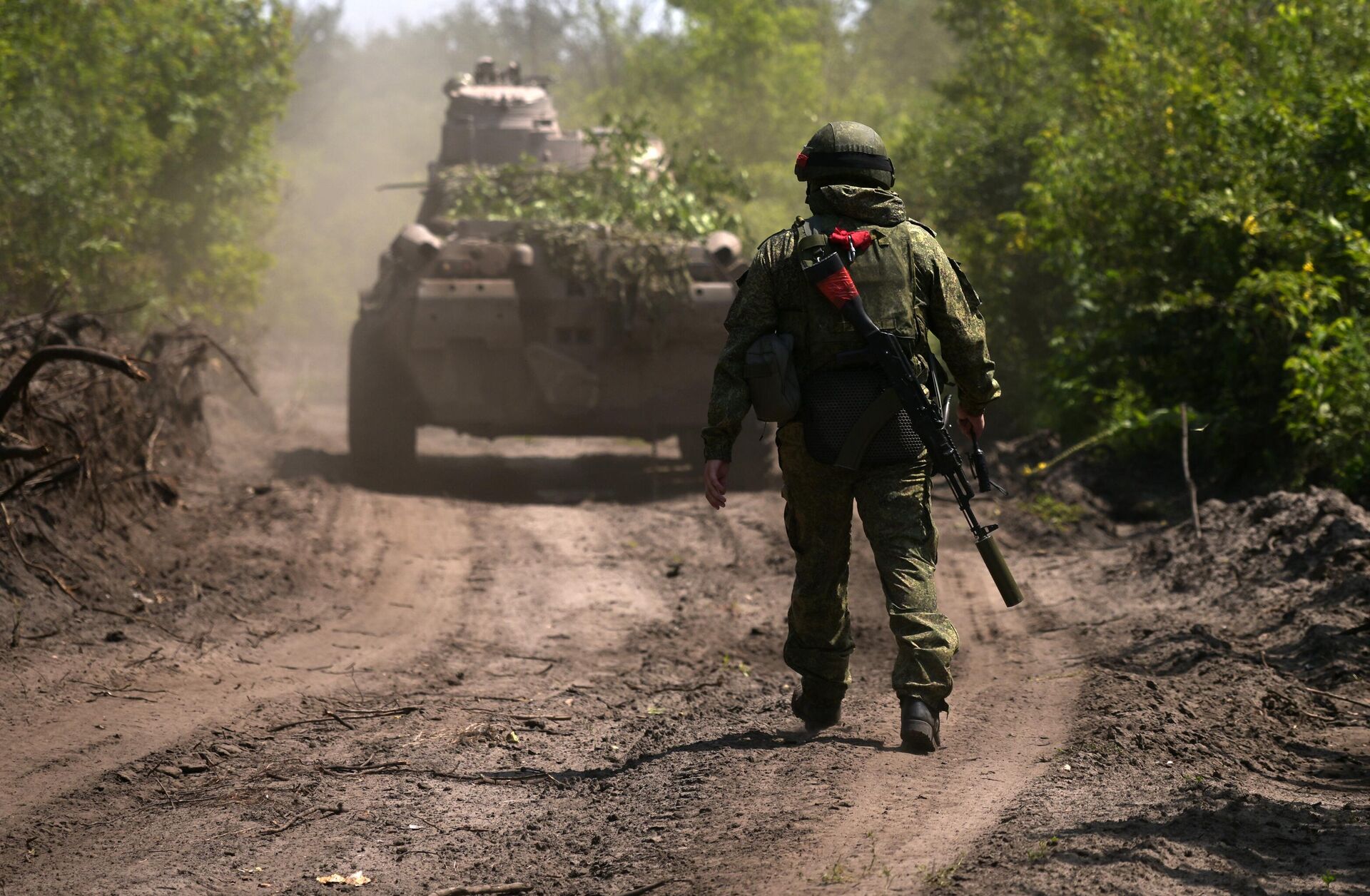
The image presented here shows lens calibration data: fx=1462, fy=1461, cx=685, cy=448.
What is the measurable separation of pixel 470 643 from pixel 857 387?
2.80 metres

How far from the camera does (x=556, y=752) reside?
4.59 m

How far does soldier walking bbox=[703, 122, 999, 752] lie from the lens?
418 centimetres

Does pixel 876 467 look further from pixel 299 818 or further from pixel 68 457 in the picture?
pixel 68 457

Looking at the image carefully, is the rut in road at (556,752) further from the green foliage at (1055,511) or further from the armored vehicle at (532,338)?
the armored vehicle at (532,338)

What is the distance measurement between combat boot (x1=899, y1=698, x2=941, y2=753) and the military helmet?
4.95ft

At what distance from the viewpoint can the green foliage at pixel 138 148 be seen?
10.4 m

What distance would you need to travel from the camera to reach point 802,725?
4664 mm

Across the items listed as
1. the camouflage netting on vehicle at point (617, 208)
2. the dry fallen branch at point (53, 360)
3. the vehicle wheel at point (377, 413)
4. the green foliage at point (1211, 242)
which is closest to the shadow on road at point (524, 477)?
the vehicle wheel at point (377, 413)

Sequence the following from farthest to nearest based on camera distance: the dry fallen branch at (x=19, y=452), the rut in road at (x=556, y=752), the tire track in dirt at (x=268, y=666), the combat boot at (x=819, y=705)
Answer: the dry fallen branch at (x=19, y=452)
the combat boot at (x=819, y=705)
the tire track in dirt at (x=268, y=666)
the rut in road at (x=556, y=752)

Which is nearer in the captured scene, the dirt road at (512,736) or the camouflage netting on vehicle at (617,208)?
the dirt road at (512,736)

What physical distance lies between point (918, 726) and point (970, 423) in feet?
3.15

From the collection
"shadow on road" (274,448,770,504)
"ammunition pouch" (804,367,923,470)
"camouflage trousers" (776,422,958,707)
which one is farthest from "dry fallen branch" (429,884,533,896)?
"shadow on road" (274,448,770,504)

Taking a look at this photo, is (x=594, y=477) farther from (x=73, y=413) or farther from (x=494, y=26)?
(x=494, y=26)

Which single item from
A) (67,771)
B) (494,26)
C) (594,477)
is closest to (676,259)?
(594,477)
